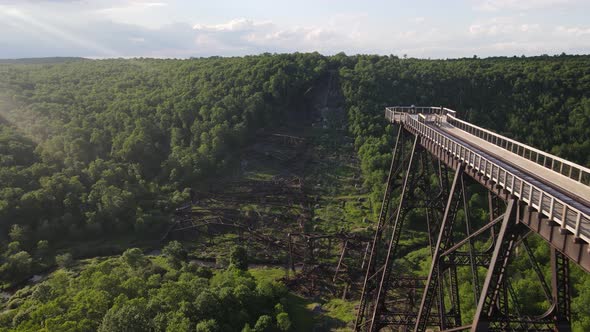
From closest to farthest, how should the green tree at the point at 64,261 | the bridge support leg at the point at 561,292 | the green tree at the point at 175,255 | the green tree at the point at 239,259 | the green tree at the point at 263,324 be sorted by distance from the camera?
the bridge support leg at the point at 561,292 < the green tree at the point at 263,324 < the green tree at the point at 239,259 < the green tree at the point at 175,255 < the green tree at the point at 64,261

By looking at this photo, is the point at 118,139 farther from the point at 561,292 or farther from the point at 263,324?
the point at 561,292

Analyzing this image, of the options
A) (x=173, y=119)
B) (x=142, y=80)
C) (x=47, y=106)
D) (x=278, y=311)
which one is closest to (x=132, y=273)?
(x=278, y=311)

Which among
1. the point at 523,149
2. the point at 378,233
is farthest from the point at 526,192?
the point at 378,233

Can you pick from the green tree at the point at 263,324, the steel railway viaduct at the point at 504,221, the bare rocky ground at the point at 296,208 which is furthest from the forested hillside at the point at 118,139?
the steel railway viaduct at the point at 504,221

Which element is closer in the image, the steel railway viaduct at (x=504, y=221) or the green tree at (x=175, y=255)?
the steel railway viaduct at (x=504, y=221)

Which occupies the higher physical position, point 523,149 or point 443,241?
point 523,149

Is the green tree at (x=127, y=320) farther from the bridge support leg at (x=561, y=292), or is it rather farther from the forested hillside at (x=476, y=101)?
the forested hillside at (x=476, y=101)

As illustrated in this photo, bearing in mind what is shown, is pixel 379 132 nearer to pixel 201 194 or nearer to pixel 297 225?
pixel 297 225
